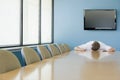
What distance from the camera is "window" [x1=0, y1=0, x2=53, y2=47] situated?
4.71 m

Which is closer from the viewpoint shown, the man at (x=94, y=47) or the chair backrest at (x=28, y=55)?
the chair backrest at (x=28, y=55)

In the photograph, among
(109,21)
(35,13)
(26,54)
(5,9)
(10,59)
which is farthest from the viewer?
(109,21)

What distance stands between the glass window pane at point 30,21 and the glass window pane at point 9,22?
385mm

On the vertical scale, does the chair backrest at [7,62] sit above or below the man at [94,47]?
above

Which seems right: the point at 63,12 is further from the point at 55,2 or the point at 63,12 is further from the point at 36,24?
the point at 36,24

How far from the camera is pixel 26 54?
2.73 metres

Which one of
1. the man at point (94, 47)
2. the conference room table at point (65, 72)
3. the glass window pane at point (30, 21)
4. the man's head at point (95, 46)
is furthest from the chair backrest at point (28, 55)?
the glass window pane at point (30, 21)

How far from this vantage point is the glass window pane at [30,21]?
5664 mm

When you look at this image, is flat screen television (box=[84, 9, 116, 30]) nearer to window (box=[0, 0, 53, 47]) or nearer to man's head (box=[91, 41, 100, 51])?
window (box=[0, 0, 53, 47])

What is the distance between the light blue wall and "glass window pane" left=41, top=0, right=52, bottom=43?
0.56ft

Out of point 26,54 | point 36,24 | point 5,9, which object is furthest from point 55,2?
point 26,54

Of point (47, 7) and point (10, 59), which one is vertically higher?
point (47, 7)

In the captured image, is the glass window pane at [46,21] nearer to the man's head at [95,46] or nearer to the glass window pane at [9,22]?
the glass window pane at [9,22]

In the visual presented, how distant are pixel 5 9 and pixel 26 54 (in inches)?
87.8
